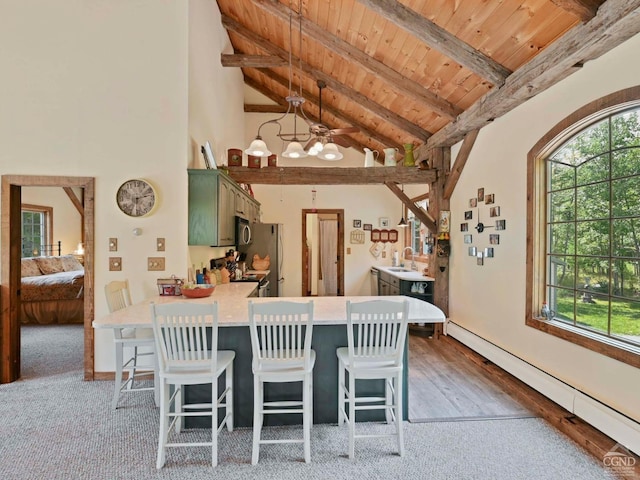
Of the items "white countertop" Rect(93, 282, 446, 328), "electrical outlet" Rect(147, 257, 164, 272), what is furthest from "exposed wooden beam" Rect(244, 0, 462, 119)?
"electrical outlet" Rect(147, 257, 164, 272)

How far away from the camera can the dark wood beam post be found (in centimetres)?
510

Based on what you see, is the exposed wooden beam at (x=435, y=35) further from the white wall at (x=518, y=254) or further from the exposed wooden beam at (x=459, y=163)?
the exposed wooden beam at (x=459, y=163)

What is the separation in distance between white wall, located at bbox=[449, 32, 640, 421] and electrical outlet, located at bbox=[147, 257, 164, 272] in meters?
3.70

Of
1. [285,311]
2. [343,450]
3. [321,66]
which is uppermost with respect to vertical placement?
[321,66]

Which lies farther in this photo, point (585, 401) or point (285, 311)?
point (585, 401)

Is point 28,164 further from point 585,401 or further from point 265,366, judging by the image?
point 585,401

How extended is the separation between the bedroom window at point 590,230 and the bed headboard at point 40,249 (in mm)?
8555

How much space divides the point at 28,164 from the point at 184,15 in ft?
7.13

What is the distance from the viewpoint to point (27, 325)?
216 inches

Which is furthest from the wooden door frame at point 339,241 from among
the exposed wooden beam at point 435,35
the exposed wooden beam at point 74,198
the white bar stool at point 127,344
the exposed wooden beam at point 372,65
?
Result: the exposed wooden beam at point 74,198

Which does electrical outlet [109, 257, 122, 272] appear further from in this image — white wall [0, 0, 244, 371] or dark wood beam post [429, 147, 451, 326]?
dark wood beam post [429, 147, 451, 326]

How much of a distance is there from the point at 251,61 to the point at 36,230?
18.6ft

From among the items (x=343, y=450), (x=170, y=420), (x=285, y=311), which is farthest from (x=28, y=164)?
(x=343, y=450)

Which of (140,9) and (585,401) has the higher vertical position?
(140,9)
